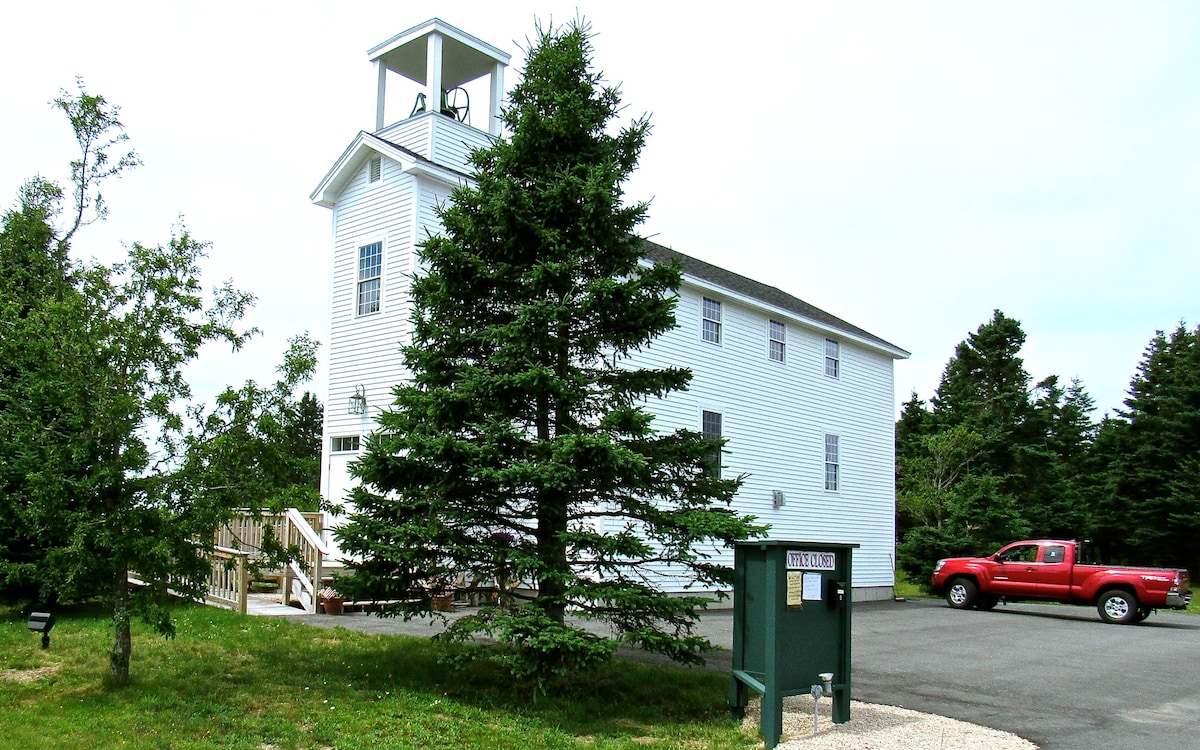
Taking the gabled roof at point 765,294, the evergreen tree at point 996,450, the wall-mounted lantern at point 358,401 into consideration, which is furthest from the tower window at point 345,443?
the evergreen tree at point 996,450

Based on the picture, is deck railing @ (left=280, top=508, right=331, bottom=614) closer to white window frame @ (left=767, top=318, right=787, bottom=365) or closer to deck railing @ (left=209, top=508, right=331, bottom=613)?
deck railing @ (left=209, top=508, right=331, bottom=613)

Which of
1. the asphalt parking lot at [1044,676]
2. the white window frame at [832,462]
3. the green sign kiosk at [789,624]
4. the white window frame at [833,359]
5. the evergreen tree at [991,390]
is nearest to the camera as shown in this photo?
the green sign kiosk at [789,624]

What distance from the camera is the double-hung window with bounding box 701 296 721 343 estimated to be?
2114 cm

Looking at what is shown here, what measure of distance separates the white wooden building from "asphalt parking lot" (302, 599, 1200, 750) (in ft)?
11.1

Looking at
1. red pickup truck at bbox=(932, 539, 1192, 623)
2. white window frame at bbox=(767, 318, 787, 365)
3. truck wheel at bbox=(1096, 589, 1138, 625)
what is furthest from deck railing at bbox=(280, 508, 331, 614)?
truck wheel at bbox=(1096, 589, 1138, 625)

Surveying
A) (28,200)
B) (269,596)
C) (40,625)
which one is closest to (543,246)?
(40,625)

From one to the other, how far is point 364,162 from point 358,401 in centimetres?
460

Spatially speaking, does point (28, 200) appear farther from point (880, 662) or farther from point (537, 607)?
point (880, 662)

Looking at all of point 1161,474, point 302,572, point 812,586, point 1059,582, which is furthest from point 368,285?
point 1161,474

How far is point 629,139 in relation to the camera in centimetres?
1013

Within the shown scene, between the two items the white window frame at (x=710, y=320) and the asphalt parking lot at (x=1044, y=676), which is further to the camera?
the white window frame at (x=710, y=320)

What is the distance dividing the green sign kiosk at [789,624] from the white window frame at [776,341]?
14772 millimetres

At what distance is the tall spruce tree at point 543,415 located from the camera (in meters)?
8.71

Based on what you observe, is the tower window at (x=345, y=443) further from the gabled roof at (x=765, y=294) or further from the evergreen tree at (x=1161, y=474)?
the evergreen tree at (x=1161, y=474)
